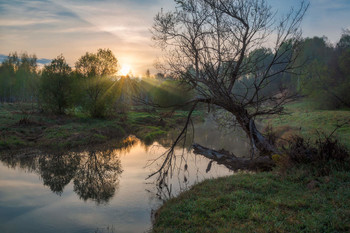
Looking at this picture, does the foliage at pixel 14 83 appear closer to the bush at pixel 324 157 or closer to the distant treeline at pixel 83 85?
the distant treeline at pixel 83 85

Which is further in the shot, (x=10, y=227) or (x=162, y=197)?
(x=162, y=197)

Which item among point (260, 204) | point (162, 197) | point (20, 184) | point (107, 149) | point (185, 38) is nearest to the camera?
point (260, 204)

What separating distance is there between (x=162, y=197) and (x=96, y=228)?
2956 millimetres

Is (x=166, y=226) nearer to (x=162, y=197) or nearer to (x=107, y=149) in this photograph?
(x=162, y=197)

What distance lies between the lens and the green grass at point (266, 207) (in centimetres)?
521

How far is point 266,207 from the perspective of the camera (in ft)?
20.3

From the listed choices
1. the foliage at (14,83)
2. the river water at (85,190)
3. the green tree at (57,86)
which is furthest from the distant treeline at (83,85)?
the foliage at (14,83)

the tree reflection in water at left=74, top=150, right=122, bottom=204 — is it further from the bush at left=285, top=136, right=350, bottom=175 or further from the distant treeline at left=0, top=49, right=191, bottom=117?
the distant treeline at left=0, top=49, right=191, bottom=117

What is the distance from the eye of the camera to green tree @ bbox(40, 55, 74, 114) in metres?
30.5

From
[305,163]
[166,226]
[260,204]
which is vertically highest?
[305,163]

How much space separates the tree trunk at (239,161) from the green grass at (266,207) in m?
2.51

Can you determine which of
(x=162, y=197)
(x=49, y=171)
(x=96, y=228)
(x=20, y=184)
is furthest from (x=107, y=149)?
(x=96, y=228)

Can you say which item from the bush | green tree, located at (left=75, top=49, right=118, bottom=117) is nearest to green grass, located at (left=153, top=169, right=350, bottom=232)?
the bush

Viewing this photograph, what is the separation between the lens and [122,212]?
8883 millimetres
